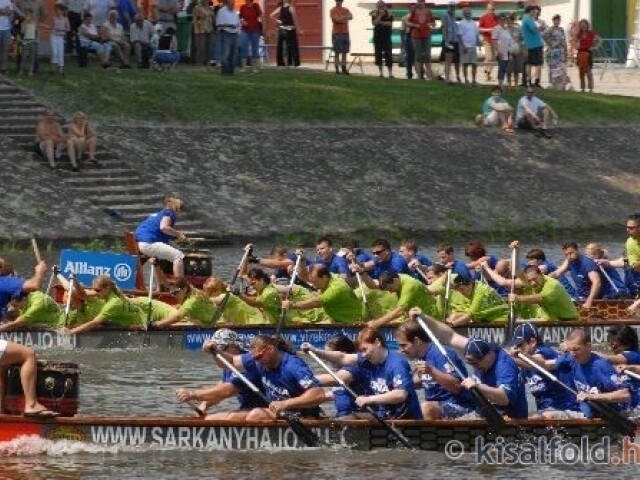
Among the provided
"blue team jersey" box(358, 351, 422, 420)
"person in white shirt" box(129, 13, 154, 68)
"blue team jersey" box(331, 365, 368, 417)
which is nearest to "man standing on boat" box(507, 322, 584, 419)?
"blue team jersey" box(358, 351, 422, 420)

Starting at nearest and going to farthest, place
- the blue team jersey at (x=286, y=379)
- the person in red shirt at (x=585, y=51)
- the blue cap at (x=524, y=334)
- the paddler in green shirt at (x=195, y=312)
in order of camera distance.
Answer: the blue team jersey at (x=286, y=379), the blue cap at (x=524, y=334), the paddler in green shirt at (x=195, y=312), the person in red shirt at (x=585, y=51)

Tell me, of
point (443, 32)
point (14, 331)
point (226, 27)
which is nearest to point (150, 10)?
point (226, 27)

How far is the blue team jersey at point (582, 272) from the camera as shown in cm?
3034

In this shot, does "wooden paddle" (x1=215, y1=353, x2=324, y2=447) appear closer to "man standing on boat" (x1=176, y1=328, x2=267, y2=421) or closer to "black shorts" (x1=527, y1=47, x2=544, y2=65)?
"man standing on boat" (x1=176, y1=328, x2=267, y2=421)

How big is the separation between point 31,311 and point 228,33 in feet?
68.8

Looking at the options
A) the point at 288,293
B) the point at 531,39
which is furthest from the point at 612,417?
the point at 531,39

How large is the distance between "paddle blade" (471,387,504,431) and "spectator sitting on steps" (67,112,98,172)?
21.9 metres

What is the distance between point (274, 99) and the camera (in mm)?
46938

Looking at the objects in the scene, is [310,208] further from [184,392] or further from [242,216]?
[184,392]

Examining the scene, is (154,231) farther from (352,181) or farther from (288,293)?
(352,181)

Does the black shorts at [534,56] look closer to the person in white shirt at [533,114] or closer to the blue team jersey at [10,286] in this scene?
the person in white shirt at [533,114]

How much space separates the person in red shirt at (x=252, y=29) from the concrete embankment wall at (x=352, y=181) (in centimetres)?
423

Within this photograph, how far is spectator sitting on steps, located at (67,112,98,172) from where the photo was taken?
41.0 metres

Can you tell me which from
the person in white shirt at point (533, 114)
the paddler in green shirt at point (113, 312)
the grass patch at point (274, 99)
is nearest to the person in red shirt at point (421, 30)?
the grass patch at point (274, 99)
